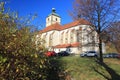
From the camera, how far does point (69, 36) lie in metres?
73.8

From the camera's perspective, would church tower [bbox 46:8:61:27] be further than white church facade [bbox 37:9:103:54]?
Yes

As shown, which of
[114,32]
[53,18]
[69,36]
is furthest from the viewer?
[53,18]

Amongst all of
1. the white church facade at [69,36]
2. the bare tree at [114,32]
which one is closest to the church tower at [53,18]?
the white church facade at [69,36]

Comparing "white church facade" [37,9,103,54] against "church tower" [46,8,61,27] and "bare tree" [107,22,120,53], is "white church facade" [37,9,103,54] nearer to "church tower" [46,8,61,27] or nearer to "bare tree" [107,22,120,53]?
"church tower" [46,8,61,27]

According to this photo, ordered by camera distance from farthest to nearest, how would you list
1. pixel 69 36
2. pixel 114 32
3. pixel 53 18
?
pixel 53 18
pixel 69 36
pixel 114 32

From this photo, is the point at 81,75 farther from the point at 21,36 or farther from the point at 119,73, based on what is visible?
the point at 21,36

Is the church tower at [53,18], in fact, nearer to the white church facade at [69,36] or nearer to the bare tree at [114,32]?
the white church facade at [69,36]

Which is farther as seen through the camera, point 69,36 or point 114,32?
point 69,36

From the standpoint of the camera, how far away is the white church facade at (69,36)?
2574cm

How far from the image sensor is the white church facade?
2574 centimetres

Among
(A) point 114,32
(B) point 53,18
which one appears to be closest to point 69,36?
(B) point 53,18

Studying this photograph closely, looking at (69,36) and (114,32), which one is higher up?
(69,36)

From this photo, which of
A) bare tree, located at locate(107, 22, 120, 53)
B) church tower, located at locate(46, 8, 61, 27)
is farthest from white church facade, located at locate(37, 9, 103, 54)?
bare tree, located at locate(107, 22, 120, 53)

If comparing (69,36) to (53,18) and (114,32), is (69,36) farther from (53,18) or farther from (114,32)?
(114,32)
